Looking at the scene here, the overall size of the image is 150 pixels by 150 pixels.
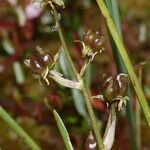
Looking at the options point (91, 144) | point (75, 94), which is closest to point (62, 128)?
point (91, 144)

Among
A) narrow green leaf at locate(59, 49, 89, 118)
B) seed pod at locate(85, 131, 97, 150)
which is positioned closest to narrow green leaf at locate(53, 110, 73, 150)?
seed pod at locate(85, 131, 97, 150)

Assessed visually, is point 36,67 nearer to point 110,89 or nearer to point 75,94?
point 110,89

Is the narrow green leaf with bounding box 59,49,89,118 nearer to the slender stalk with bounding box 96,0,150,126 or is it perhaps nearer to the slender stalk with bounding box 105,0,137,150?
the slender stalk with bounding box 105,0,137,150

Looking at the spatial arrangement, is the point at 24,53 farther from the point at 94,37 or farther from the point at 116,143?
the point at 94,37

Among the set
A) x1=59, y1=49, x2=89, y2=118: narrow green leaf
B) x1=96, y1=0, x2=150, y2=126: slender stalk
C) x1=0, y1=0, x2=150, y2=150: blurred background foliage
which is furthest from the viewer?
x1=0, y1=0, x2=150, y2=150: blurred background foliage

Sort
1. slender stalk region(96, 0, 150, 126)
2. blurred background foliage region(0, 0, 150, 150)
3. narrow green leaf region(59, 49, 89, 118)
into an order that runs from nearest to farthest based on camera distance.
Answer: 1. slender stalk region(96, 0, 150, 126)
2. narrow green leaf region(59, 49, 89, 118)
3. blurred background foliage region(0, 0, 150, 150)

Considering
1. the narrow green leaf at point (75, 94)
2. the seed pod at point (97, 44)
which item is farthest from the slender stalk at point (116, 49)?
the narrow green leaf at point (75, 94)

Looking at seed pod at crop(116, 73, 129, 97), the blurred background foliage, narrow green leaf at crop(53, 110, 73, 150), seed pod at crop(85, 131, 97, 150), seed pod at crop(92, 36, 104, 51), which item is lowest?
the blurred background foliage

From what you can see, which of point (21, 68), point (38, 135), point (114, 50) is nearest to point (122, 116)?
point (38, 135)
